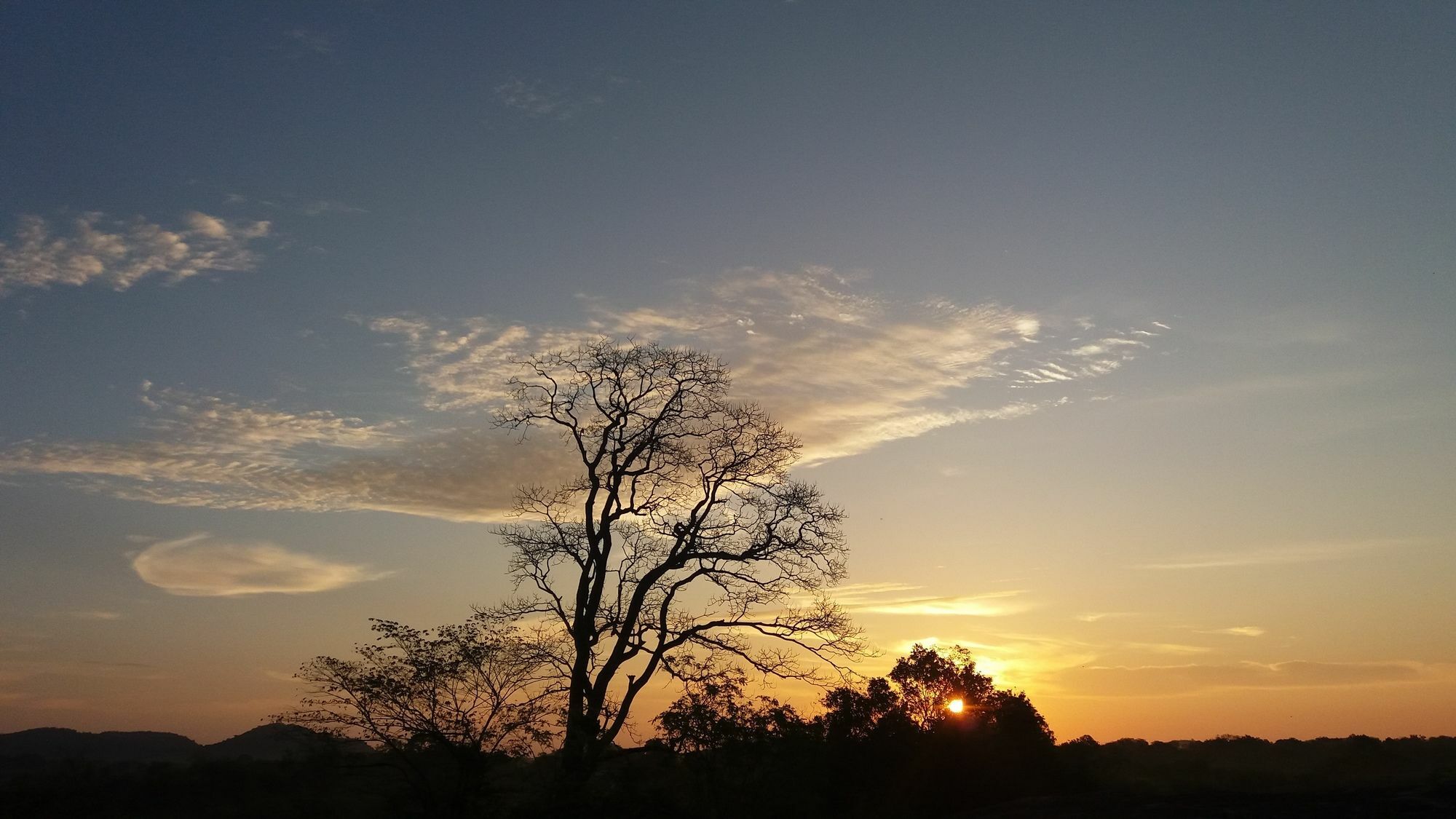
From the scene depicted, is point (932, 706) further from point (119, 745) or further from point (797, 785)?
point (119, 745)

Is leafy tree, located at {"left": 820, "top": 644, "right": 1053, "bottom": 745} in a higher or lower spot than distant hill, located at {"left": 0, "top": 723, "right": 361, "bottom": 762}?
higher

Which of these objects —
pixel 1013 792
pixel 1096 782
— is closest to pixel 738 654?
pixel 1013 792

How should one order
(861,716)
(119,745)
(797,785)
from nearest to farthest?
1. (797,785)
2. (861,716)
3. (119,745)

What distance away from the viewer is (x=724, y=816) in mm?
23500

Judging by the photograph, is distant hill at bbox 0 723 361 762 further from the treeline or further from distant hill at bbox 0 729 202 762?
the treeline

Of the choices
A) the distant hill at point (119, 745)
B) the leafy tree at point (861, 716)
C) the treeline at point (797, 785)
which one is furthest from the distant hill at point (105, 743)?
the leafy tree at point (861, 716)

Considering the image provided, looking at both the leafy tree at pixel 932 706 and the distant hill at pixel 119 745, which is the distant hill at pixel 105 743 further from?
the leafy tree at pixel 932 706

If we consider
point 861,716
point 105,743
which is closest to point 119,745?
point 105,743

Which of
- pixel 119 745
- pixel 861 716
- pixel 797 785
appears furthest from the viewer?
pixel 119 745

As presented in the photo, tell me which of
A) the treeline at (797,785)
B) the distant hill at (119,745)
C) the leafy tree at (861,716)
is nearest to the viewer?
the treeline at (797,785)

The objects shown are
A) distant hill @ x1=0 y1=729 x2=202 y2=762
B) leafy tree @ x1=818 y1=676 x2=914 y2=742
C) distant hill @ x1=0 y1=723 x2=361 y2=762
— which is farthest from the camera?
distant hill @ x1=0 y1=729 x2=202 y2=762

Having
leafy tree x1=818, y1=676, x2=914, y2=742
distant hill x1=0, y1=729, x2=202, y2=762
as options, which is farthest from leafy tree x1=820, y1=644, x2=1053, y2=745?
distant hill x1=0, y1=729, x2=202, y2=762

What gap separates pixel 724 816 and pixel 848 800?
26.6 feet

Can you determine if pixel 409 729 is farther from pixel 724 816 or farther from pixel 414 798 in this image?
pixel 724 816
